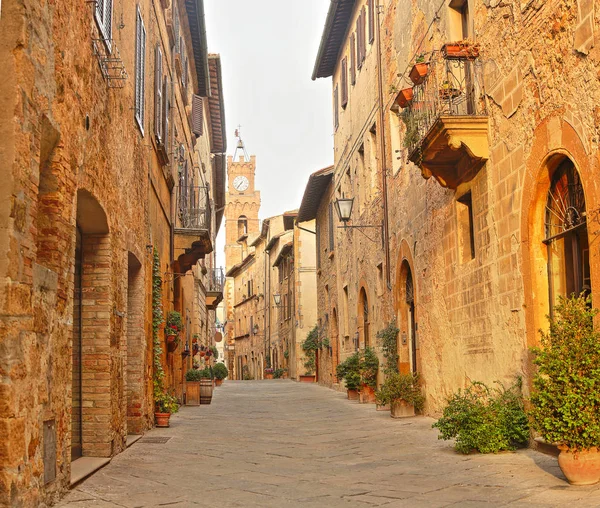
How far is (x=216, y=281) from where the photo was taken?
33406mm

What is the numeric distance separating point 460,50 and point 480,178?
1.62m

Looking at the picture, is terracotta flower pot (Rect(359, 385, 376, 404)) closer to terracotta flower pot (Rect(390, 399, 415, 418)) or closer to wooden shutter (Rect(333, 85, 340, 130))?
terracotta flower pot (Rect(390, 399, 415, 418))

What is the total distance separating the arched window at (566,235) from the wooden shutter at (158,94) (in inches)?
282

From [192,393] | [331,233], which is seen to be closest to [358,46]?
[331,233]

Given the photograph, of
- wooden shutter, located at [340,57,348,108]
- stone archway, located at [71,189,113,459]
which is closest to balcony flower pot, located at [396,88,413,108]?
stone archway, located at [71,189,113,459]

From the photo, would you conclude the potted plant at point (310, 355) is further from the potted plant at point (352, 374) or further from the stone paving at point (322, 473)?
the stone paving at point (322, 473)

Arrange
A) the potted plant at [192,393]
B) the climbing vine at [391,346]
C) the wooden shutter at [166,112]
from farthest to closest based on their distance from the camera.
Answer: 1. the potted plant at [192,393]
2. the climbing vine at [391,346]
3. the wooden shutter at [166,112]

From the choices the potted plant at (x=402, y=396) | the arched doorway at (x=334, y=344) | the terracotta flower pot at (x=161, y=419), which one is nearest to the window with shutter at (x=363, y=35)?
the potted plant at (x=402, y=396)

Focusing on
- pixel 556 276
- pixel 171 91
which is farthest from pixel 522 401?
pixel 171 91

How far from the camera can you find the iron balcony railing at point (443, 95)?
971 centimetres

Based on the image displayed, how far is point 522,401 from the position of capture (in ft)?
27.2

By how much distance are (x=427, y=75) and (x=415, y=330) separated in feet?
17.5

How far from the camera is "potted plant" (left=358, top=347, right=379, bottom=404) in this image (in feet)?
56.4

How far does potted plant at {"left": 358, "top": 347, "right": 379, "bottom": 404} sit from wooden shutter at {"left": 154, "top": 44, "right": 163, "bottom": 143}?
7.10 meters
